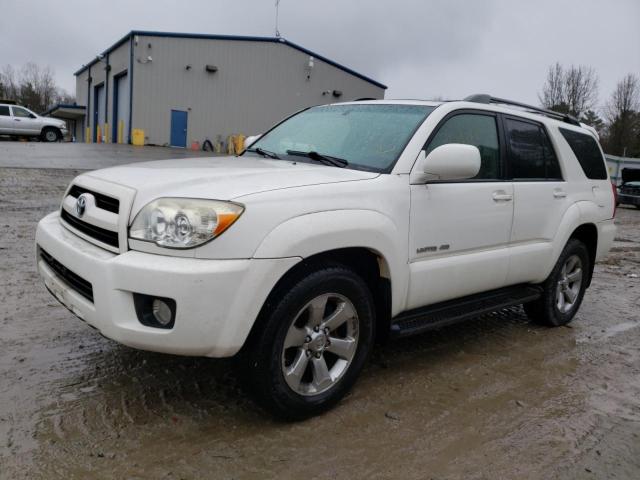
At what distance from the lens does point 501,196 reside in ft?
12.8

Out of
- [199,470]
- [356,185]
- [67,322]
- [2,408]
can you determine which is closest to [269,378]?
[199,470]

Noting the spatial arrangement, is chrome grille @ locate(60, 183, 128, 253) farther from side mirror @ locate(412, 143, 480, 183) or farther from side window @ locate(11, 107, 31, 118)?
side window @ locate(11, 107, 31, 118)

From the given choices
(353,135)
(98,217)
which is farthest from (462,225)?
(98,217)

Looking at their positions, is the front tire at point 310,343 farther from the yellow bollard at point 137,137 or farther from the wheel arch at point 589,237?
the yellow bollard at point 137,137

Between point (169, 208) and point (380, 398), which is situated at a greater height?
point (169, 208)

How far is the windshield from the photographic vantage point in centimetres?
343

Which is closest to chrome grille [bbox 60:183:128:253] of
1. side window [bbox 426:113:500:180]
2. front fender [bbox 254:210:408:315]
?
front fender [bbox 254:210:408:315]

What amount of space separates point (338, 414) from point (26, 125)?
28837 mm

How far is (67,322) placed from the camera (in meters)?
4.12

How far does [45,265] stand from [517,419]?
286 centimetres

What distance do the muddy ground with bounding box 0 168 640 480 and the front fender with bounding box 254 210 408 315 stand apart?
725mm

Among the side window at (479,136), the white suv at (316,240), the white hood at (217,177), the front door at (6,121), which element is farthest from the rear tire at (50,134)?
the side window at (479,136)

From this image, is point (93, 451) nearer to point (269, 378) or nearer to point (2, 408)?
point (2, 408)

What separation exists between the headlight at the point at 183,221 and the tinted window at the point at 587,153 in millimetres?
3473
